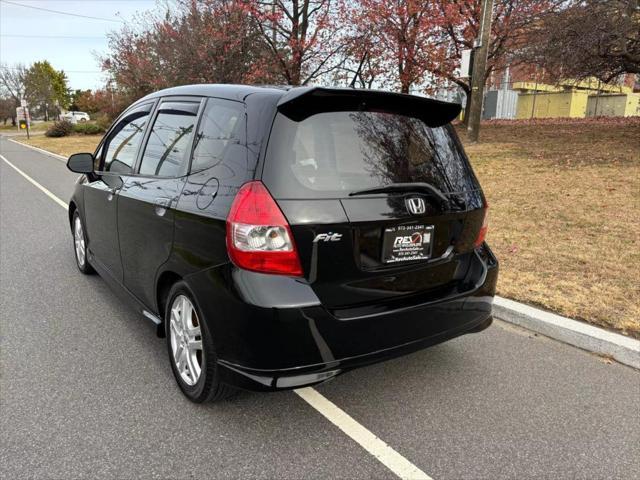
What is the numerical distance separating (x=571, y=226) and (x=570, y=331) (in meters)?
3.07

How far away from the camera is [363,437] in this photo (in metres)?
2.59

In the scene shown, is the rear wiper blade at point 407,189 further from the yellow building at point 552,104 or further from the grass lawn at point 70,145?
the yellow building at point 552,104

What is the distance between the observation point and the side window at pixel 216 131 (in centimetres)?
260

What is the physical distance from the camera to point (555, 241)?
19.0 feet

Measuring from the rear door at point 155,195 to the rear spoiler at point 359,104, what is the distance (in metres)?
0.77

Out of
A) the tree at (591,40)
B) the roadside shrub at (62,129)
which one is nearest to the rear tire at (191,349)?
Result: the tree at (591,40)

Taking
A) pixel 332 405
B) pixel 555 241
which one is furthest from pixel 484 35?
pixel 332 405

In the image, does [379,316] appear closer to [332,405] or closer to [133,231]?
[332,405]

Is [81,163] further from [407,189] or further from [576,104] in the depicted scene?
[576,104]

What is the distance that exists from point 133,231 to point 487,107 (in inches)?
1594

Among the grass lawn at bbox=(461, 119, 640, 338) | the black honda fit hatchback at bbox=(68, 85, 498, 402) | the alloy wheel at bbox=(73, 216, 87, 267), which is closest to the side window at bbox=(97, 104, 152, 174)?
the black honda fit hatchback at bbox=(68, 85, 498, 402)

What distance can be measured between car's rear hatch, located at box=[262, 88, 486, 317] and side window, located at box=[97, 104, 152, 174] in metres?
1.64

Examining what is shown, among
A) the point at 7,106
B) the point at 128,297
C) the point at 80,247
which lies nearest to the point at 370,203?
the point at 128,297

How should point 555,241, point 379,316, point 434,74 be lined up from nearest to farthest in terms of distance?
point 379,316 < point 555,241 < point 434,74
